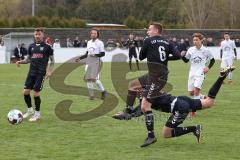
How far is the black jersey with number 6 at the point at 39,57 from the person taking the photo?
13.3 metres

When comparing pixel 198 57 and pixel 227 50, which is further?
pixel 227 50

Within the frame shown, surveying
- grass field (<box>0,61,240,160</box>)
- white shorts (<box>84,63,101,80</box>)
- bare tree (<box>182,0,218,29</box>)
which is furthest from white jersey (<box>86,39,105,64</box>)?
bare tree (<box>182,0,218,29</box>)

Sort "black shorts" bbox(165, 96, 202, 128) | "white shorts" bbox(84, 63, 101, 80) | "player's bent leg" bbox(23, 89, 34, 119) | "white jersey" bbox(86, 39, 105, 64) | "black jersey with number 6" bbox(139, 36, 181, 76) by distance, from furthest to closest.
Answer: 1. "white shorts" bbox(84, 63, 101, 80)
2. "white jersey" bbox(86, 39, 105, 64)
3. "player's bent leg" bbox(23, 89, 34, 119)
4. "black jersey with number 6" bbox(139, 36, 181, 76)
5. "black shorts" bbox(165, 96, 202, 128)

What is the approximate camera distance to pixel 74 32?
179 ft

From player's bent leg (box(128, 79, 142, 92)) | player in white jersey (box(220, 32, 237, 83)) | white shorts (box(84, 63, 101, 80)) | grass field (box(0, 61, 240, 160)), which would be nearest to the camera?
grass field (box(0, 61, 240, 160))

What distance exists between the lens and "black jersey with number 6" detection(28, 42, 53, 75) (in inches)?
524

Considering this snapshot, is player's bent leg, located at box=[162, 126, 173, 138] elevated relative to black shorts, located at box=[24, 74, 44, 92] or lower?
lower

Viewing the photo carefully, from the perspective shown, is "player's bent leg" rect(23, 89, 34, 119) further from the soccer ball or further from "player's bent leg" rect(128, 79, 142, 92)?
"player's bent leg" rect(128, 79, 142, 92)

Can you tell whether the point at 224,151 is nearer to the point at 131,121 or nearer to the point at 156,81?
the point at 156,81

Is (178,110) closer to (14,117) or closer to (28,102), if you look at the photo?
(14,117)

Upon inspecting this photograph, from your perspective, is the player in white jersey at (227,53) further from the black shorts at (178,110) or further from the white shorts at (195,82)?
the black shorts at (178,110)

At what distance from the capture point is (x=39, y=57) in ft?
43.9

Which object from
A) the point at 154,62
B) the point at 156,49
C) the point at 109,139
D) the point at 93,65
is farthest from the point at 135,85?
the point at 93,65

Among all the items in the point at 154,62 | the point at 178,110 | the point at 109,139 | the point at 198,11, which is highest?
the point at 198,11
